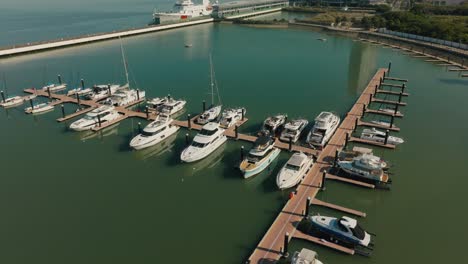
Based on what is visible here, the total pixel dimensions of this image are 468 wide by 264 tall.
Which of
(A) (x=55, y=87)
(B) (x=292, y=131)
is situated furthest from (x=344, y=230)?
(A) (x=55, y=87)

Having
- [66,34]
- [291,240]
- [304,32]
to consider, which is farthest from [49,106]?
[304,32]

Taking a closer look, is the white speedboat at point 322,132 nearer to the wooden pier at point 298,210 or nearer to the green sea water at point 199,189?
the wooden pier at point 298,210

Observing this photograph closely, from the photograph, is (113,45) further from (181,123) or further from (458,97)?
(458,97)

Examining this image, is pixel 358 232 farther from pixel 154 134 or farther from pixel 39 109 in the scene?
pixel 39 109

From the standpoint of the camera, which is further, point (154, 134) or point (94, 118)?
point (94, 118)

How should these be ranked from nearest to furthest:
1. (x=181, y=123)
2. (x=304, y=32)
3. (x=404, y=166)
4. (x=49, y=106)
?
1. (x=404, y=166)
2. (x=181, y=123)
3. (x=49, y=106)
4. (x=304, y=32)

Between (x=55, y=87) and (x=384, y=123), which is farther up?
(x=55, y=87)

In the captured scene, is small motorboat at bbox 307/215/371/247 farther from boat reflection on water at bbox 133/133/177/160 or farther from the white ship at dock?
the white ship at dock
